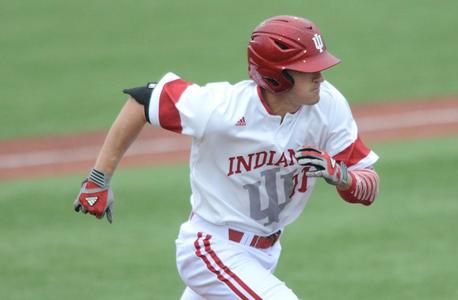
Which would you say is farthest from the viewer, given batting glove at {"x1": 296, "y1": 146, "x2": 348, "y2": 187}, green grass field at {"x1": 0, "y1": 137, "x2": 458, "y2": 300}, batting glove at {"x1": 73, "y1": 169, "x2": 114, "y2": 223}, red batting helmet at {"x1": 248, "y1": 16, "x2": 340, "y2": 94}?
green grass field at {"x1": 0, "y1": 137, "x2": 458, "y2": 300}

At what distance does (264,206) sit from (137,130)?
0.76m

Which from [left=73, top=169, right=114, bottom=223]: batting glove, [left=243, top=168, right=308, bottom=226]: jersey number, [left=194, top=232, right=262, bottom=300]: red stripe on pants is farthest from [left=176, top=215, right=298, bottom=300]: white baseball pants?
[left=73, top=169, right=114, bottom=223]: batting glove

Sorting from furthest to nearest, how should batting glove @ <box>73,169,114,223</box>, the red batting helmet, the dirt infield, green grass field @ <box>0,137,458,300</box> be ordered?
the dirt infield → green grass field @ <box>0,137,458,300</box> → batting glove @ <box>73,169,114,223</box> → the red batting helmet

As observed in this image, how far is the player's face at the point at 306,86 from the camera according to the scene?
17.7 feet

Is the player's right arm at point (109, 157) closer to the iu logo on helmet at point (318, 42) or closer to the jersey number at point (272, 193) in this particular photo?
the jersey number at point (272, 193)

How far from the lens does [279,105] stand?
5.54 meters

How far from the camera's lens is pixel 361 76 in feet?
53.1

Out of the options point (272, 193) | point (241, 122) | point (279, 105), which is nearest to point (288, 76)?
point (279, 105)

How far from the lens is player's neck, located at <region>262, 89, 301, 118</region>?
18.1 ft

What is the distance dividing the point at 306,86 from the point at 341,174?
1.57 ft

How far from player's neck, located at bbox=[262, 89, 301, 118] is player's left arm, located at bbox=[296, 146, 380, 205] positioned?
0.30m

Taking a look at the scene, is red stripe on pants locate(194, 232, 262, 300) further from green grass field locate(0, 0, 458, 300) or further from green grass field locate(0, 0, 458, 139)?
green grass field locate(0, 0, 458, 139)

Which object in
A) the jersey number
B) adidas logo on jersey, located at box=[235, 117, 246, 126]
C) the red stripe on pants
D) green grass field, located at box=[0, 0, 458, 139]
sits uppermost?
adidas logo on jersey, located at box=[235, 117, 246, 126]

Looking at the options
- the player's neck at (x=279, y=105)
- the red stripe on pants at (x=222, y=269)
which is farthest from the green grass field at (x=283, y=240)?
the player's neck at (x=279, y=105)
